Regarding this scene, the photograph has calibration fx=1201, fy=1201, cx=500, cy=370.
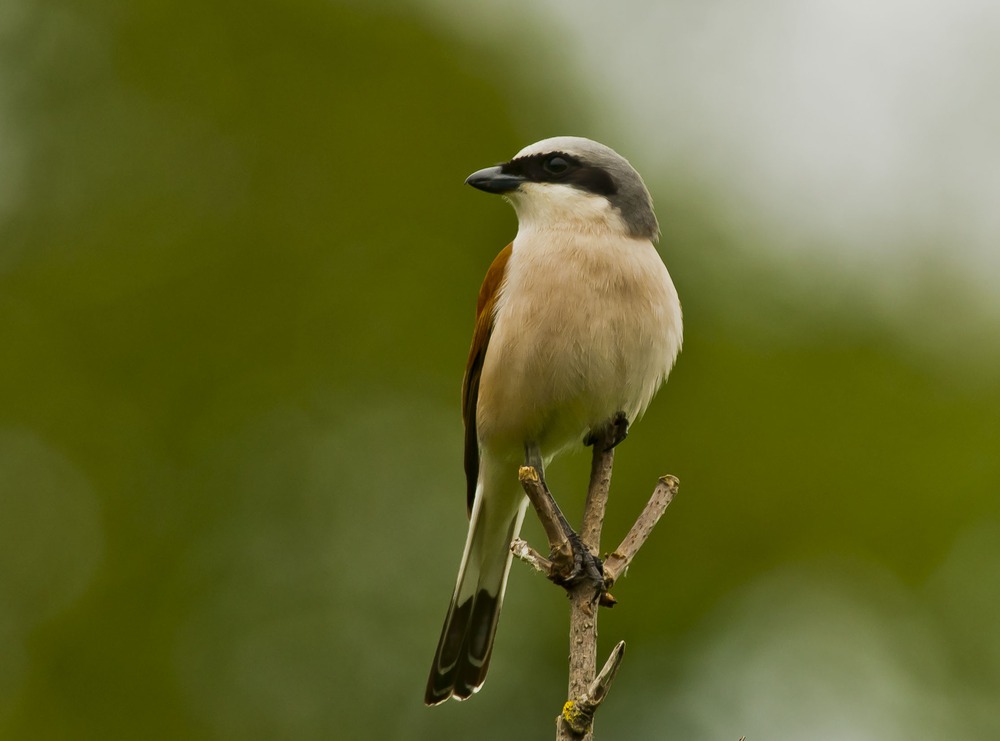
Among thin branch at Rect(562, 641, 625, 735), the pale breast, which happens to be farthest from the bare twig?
the pale breast

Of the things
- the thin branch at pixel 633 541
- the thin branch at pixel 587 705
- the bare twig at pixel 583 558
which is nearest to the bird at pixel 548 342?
the bare twig at pixel 583 558

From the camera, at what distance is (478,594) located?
189 inches

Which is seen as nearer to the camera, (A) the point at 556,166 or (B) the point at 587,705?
(B) the point at 587,705

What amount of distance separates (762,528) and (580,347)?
4.51 metres

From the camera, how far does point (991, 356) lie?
991 cm

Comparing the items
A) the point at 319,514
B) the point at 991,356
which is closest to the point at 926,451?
the point at 991,356

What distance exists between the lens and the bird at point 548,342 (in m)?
4.31

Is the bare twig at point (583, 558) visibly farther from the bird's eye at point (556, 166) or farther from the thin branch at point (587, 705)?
the bird's eye at point (556, 166)

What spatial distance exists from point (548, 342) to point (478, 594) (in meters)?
1.14

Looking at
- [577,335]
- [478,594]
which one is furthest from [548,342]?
[478,594]

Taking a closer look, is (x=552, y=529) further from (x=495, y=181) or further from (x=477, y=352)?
(x=495, y=181)

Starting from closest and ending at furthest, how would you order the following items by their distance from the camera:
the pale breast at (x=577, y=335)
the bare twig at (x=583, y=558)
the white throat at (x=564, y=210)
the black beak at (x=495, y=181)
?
1. the bare twig at (x=583, y=558)
2. the pale breast at (x=577, y=335)
3. the white throat at (x=564, y=210)
4. the black beak at (x=495, y=181)

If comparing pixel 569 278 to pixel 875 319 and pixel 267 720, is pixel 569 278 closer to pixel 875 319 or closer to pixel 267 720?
pixel 267 720

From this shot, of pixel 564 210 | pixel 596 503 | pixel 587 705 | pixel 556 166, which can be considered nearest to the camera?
pixel 587 705
